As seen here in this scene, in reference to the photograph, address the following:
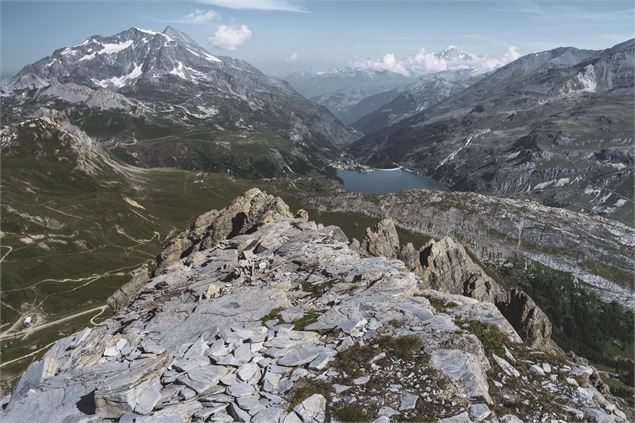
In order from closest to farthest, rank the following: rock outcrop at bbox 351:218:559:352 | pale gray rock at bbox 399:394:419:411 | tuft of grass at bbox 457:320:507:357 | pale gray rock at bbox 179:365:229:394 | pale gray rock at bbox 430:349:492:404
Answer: pale gray rock at bbox 399:394:419:411 < pale gray rock at bbox 430:349:492:404 < pale gray rock at bbox 179:365:229:394 < tuft of grass at bbox 457:320:507:357 < rock outcrop at bbox 351:218:559:352

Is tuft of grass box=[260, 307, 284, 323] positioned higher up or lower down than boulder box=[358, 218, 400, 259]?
higher up

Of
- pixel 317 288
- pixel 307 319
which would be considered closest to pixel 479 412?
pixel 307 319

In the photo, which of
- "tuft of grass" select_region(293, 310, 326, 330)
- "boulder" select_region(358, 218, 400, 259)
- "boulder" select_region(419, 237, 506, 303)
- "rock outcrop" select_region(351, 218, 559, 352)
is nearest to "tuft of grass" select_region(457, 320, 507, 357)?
"tuft of grass" select_region(293, 310, 326, 330)

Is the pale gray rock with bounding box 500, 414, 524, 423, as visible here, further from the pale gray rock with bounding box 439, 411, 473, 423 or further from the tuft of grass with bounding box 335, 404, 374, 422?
the tuft of grass with bounding box 335, 404, 374, 422

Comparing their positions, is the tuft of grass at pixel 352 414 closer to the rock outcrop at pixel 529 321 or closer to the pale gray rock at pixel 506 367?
the pale gray rock at pixel 506 367

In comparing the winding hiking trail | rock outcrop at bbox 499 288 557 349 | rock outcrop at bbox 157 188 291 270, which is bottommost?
the winding hiking trail

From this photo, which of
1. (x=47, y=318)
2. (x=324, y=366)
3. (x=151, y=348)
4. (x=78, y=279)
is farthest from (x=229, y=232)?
(x=78, y=279)
